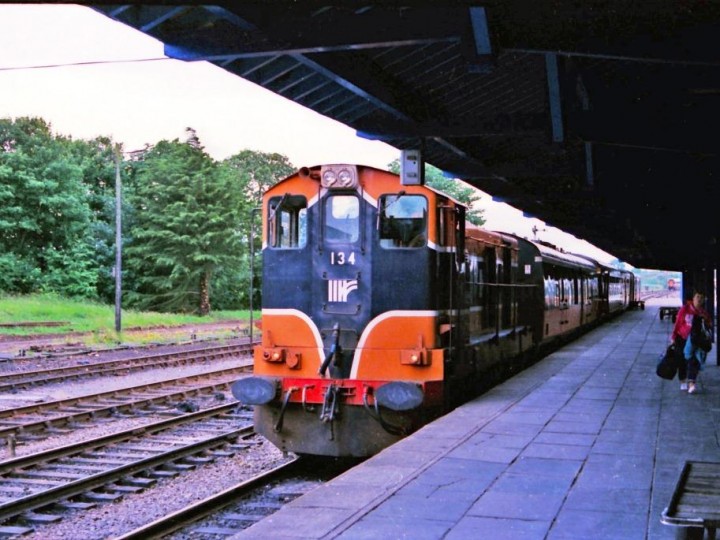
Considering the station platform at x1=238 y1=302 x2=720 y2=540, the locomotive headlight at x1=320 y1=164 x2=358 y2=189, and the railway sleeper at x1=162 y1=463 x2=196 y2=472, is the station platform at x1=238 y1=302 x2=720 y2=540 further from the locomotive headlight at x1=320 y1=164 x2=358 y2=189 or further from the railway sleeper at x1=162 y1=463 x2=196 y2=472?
the locomotive headlight at x1=320 y1=164 x2=358 y2=189

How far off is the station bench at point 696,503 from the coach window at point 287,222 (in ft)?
19.9

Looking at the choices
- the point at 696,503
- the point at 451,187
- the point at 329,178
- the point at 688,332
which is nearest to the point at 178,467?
the point at 329,178

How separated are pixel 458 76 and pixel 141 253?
4129 centimetres

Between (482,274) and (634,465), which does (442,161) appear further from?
(634,465)

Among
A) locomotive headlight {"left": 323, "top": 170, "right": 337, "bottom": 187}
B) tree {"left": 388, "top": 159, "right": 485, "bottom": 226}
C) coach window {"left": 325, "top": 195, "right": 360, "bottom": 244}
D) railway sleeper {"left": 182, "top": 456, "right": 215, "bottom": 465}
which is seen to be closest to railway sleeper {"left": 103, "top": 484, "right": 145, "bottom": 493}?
railway sleeper {"left": 182, "top": 456, "right": 215, "bottom": 465}

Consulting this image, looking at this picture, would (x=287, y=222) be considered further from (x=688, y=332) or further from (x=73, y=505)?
(x=688, y=332)

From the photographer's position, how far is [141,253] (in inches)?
2000

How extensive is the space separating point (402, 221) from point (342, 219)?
29.2 inches

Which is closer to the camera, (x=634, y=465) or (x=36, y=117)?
(x=634, y=465)

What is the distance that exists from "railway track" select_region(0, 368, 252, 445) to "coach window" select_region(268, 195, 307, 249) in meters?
4.13

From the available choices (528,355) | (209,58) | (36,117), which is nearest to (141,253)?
(36,117)

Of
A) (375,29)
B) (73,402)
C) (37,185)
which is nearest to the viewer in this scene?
(375,29)

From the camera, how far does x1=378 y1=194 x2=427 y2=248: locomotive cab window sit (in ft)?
33.9

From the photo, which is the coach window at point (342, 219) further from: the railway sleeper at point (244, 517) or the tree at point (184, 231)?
the tree at point (184, 231)
